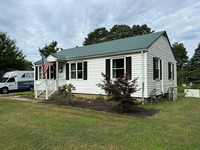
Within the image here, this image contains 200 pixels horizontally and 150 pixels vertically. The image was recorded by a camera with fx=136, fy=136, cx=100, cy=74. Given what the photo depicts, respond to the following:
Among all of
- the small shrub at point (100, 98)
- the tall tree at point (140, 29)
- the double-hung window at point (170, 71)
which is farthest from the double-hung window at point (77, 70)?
the tall tree at point (140, 29)

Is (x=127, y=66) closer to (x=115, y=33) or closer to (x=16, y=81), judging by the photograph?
(x=16, y=81)

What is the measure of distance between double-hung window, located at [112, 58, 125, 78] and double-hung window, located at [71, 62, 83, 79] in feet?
10.0

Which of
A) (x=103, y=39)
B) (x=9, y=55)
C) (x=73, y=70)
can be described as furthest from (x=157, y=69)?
(x=103, y=39)

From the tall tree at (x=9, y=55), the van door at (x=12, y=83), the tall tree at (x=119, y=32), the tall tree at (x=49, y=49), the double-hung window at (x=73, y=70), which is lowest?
the van door at (x=12, y=83)

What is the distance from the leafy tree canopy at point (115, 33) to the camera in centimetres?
3612

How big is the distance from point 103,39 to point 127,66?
32980mm

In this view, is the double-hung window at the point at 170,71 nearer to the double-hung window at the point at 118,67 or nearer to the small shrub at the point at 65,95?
the double-hung window at the point at 118,67

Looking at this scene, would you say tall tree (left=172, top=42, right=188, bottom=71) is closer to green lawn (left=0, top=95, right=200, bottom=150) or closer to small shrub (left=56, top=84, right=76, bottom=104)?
small shrub (left=56, top=84, right=76, bottom=104)

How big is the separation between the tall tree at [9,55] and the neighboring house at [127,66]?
11.1 meters

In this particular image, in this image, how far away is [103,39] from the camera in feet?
131

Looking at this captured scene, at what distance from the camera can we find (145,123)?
4.59 metres

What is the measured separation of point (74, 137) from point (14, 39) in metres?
23.8

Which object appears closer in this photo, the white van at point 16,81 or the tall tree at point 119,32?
the white van at point 16,81

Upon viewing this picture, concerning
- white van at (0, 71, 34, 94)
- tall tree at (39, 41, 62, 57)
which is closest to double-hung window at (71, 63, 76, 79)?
white van at (0, 71, 34, 94)
